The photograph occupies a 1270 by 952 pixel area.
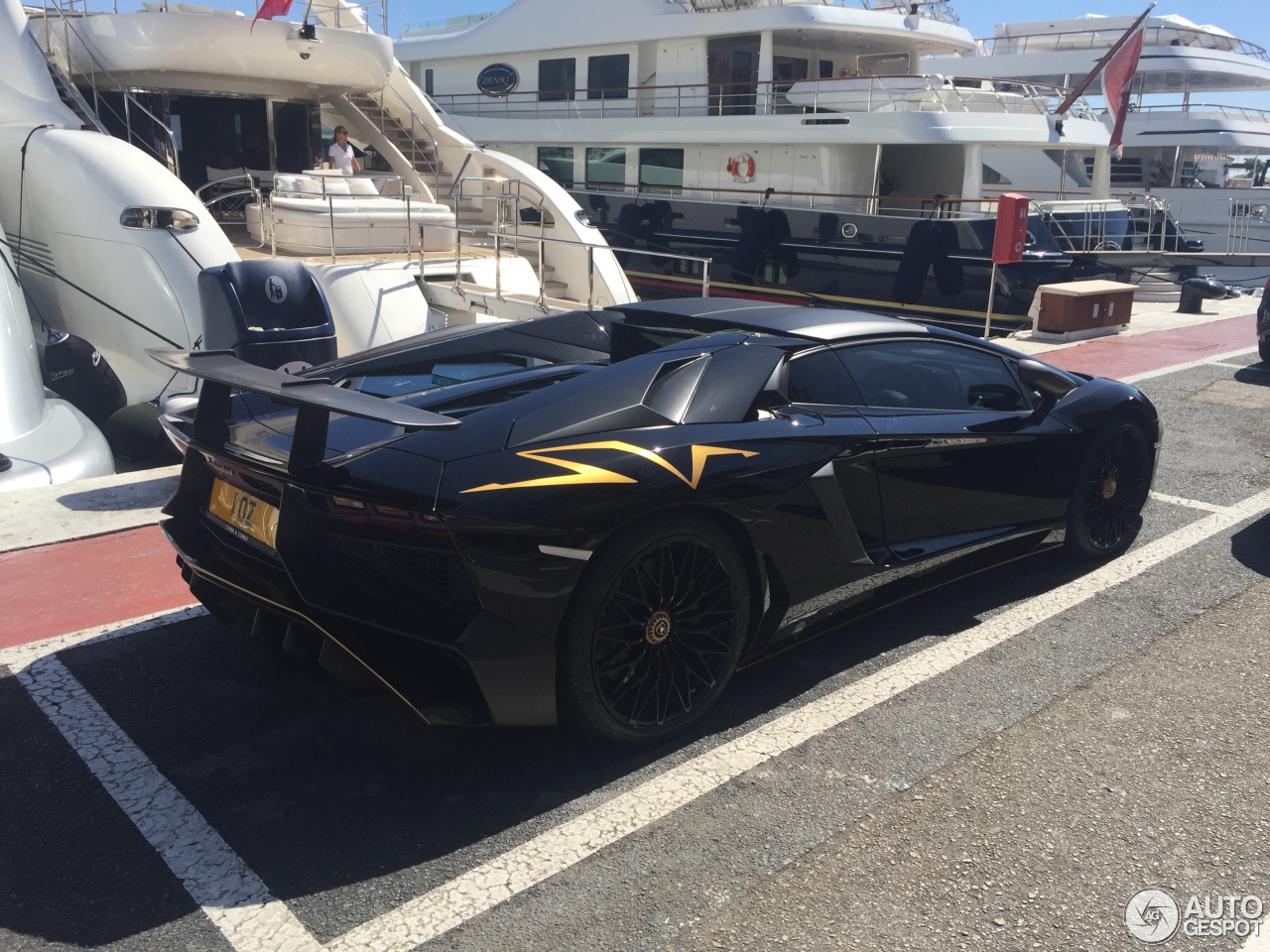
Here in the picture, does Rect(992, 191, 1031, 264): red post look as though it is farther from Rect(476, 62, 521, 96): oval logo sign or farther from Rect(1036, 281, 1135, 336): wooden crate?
Rect(476, 62, 521, 96): oval logo sign

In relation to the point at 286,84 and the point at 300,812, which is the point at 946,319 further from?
the point at 300,812

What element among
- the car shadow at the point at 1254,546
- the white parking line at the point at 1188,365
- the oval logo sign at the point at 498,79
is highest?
the oval logo sign at the point at 498,79

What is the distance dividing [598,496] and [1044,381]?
250cm

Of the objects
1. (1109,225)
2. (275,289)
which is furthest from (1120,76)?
(275,289)

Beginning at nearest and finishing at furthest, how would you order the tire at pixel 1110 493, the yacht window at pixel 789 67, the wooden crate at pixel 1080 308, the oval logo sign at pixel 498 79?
the tire at pixel 1110 493
the wooden crate at pixel 1080 308
the yacht window at pixel 789 67
the oval logo sign at pixel 498 79

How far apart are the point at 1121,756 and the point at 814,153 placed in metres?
14.1

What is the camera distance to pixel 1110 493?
5059mm

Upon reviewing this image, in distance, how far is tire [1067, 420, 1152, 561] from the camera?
4887 mm

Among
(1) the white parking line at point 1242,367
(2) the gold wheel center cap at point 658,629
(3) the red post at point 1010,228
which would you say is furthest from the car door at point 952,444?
(3) the red post at point 1010,228

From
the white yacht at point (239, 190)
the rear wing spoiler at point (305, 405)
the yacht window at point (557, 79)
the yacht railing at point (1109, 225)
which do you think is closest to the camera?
the rear wing spoiler at point (305, 405)

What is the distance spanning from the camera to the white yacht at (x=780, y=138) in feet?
48.5

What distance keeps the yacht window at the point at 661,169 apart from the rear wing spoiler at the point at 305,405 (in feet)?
50.1

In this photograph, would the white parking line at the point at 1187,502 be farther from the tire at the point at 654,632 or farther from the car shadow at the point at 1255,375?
the car shadow at the point at 1255,375

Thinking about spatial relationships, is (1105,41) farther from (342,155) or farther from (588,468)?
(588,468)
